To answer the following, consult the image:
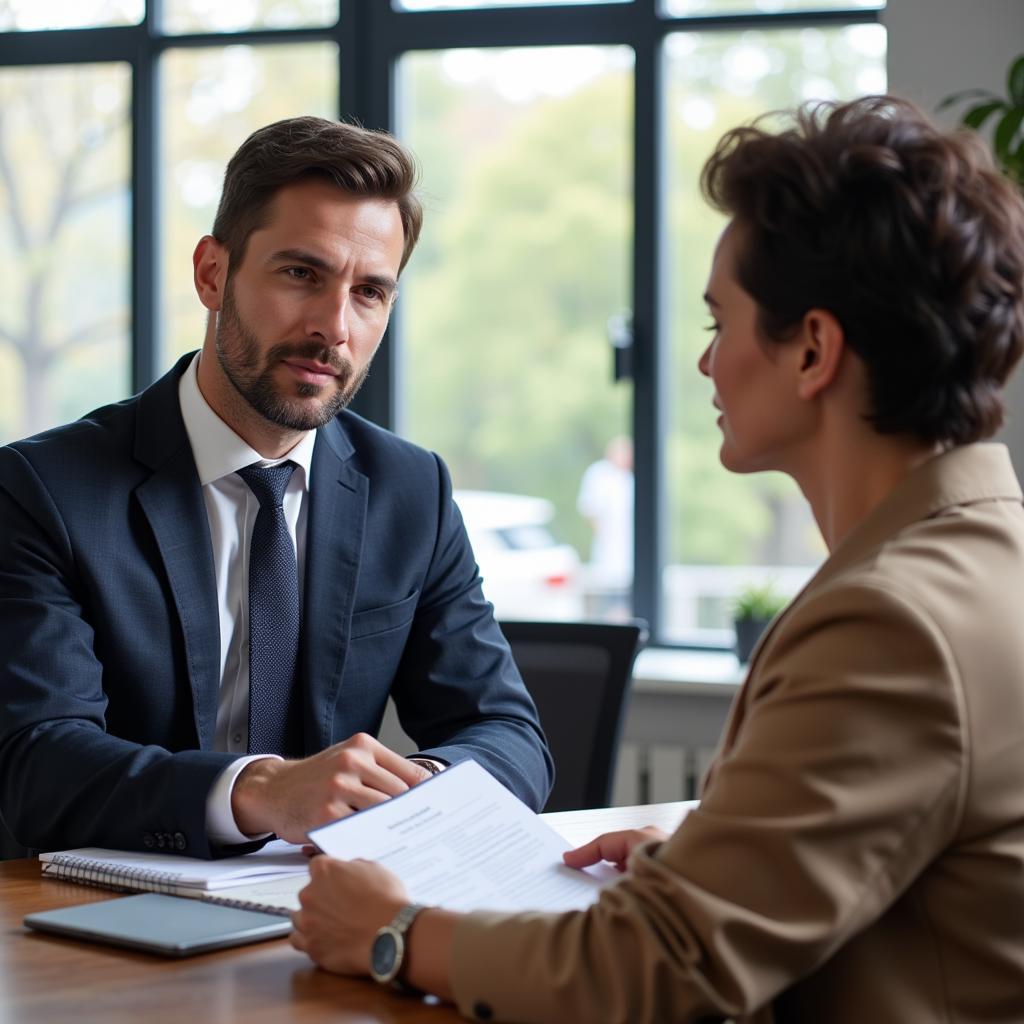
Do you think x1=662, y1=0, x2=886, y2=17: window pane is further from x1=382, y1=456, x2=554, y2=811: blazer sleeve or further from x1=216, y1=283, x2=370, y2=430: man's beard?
x1=216, y1=283, x2=370, y2=430: man's beard

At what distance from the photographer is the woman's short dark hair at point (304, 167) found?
2154mm

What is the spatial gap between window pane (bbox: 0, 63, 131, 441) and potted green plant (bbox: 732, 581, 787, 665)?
1989 millimetres

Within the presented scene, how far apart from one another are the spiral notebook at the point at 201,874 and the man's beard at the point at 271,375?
0.68 metres

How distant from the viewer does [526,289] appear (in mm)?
4141

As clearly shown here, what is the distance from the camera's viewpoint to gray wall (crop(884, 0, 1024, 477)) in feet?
11.5

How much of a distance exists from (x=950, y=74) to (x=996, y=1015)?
285 cm

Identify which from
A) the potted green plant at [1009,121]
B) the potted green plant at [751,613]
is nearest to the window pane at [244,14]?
the potted green plant at [1009,121]

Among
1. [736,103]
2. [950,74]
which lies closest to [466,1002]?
[950,74]

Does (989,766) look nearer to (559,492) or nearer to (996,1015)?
(996,1015)

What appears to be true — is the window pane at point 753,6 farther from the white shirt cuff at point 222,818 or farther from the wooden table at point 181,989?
the wooden table at point 181,989

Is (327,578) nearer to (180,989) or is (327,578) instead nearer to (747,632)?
(180,989)

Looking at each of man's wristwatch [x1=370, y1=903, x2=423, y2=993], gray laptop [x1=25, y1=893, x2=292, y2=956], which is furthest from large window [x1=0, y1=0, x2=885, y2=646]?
man's wristwatch [x1=370, y1=903, x2=423, y2=993]

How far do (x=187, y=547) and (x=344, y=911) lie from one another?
0.85 meters

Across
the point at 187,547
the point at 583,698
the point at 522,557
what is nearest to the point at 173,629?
the point at 187,547
